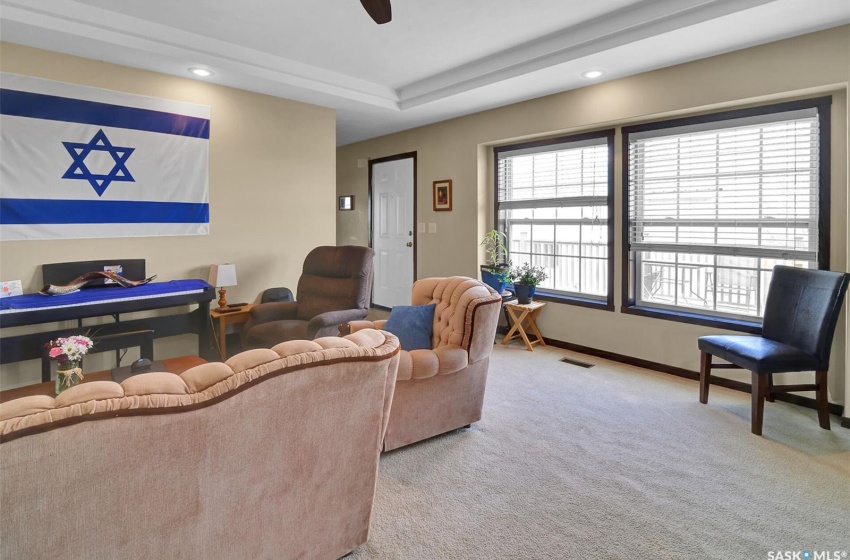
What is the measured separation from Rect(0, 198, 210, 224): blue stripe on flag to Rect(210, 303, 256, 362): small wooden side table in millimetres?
838

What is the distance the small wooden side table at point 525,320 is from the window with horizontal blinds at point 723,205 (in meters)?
0.94

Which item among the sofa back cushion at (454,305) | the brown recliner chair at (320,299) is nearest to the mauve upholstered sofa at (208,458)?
the sofa back cushion at (454,305)

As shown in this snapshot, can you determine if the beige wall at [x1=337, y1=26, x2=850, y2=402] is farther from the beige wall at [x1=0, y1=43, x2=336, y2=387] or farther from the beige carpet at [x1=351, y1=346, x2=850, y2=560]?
the beige wall at [x1=0, y1=43, x2=336, y2=387]

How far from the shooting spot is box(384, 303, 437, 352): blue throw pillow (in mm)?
2826

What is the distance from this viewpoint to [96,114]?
3572 millimetres

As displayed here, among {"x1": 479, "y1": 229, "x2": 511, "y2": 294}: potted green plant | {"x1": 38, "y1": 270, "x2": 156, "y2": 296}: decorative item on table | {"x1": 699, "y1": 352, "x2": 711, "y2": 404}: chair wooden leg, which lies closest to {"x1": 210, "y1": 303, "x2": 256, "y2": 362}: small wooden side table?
{"x1": 38, "y1": 270, "x2": 156, "y2": 296}: decorative item on table

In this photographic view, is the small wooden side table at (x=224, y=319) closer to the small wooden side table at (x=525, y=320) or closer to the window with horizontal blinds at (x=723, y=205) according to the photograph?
the small wooden side table at (x=525, y=320)

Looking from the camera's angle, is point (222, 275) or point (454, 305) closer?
point (454, 305)

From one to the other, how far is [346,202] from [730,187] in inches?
200

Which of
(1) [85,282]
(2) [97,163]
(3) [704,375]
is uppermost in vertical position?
(2) [97,163]

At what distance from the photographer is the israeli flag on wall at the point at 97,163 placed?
326cm

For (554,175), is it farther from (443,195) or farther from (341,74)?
(341,74)

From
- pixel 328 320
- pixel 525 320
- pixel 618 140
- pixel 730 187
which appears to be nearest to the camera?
pixel 328 320

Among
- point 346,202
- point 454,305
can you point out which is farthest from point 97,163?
point 346,202
